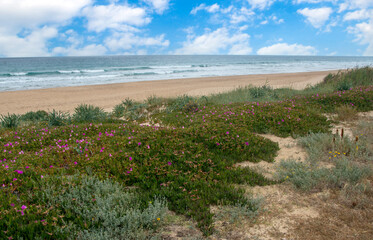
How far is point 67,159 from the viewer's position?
5.25 meters

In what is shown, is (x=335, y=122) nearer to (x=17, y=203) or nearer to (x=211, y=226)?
(x=211, y=226)

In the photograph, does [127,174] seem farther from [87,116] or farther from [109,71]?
[109,71]

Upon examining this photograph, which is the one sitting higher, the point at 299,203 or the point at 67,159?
the point at 67,159

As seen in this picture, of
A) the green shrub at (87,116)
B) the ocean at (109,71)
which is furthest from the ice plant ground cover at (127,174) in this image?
the ocean at (109,71)

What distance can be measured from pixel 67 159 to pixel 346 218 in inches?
201

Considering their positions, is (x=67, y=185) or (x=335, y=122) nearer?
(x=67, y=185)

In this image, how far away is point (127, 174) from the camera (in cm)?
471

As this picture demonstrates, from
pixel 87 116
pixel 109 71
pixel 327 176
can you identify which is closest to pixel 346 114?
pixel 327 176

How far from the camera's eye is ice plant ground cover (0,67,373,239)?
3316 mm

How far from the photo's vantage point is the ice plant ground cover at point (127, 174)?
10.9 ft

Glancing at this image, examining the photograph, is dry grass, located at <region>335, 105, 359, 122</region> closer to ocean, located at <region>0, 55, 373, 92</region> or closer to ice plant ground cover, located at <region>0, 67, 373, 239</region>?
ice plant ground cover, located at <region>0, 67, 373, 239</region>

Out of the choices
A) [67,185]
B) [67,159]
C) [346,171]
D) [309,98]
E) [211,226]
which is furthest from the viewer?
[309,98]

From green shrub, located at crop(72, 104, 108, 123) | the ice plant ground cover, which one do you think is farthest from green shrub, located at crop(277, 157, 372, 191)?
green shrub, located at crop(72, 104, 108, 123)

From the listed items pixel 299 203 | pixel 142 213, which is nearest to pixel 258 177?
pixel 299 203
